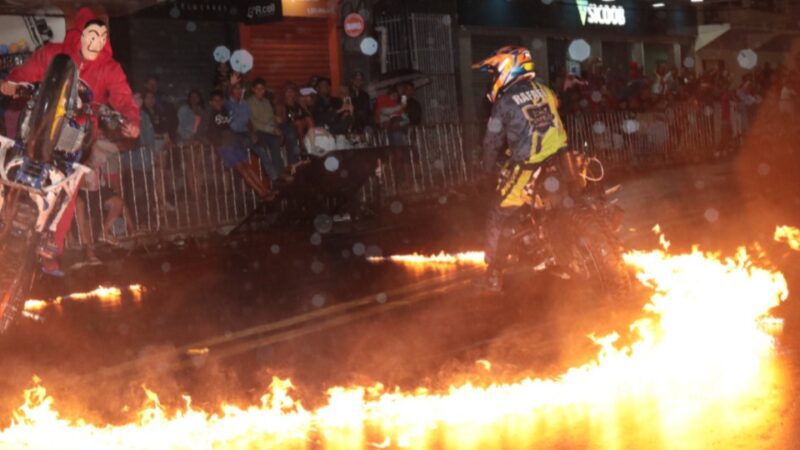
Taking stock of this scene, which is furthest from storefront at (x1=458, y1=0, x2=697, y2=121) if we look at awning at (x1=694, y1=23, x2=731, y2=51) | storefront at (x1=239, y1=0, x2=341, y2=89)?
storefront at (x1=239, y1=0, x2=341, y2=89)

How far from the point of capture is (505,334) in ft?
26.3

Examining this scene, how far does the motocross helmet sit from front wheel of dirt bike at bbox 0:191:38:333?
378 centimetres

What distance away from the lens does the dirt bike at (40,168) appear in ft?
22.0

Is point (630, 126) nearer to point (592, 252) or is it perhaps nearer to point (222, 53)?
point (222, 53)

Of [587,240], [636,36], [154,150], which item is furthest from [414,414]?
[636,36]

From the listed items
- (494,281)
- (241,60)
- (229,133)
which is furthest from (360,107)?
(494,281)

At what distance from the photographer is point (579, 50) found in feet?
120

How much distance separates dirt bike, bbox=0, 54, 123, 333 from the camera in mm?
6691

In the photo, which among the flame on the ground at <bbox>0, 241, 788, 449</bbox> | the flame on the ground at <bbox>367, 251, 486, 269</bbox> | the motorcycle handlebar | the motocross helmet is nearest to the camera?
the flame on the ground at <bbox>0, 241, 788, 449</bbox>

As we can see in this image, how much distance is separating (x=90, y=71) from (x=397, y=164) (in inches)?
486

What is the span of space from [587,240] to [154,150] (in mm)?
8777

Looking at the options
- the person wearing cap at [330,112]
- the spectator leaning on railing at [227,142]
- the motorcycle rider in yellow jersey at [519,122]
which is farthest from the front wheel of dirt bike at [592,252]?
the person wearing cap at [330,112]

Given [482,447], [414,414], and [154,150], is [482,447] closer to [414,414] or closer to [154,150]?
[414,414]

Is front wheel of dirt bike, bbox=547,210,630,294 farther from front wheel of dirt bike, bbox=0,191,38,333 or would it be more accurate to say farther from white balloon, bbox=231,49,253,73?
white balloon, bbox=231,49,253,73
